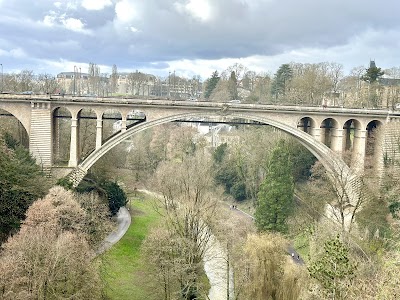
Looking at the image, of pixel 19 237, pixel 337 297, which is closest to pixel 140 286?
pixel 19 237

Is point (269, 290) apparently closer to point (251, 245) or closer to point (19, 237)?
point (251, 245)

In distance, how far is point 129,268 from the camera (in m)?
26.1

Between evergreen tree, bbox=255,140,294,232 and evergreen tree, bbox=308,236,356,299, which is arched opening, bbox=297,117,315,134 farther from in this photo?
evergreen tree, bbox=308,236,356,299

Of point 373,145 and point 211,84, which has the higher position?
point 211,84

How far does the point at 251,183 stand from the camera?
4250 centimetres

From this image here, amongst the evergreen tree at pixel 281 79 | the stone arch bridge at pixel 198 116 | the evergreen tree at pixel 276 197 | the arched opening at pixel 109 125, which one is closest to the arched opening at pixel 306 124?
the stone arch bridge at pixel 198 116

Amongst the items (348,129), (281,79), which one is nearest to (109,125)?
(348,129)

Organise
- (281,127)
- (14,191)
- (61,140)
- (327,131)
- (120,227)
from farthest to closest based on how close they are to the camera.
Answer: (61,140), (327,131), (281,127), (120,227), (14,191)

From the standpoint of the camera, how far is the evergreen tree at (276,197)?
29.8 m

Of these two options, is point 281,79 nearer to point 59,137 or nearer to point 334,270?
point 59,137

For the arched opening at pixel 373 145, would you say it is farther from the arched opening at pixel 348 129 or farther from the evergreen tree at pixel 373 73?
the evergreen tree at pixel 373 73

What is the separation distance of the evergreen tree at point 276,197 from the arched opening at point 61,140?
14.8m

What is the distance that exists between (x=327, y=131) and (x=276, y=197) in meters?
9.63

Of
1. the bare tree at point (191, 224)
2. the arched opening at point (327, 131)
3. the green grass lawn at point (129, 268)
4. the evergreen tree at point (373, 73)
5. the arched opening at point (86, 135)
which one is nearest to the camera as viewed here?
the bare tree at point (191, 224)
